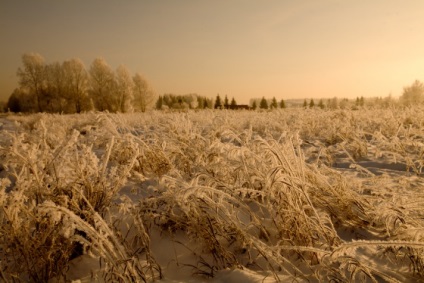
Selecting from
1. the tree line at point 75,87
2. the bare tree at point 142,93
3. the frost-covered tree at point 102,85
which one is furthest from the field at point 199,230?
the bare tree at point 142,93

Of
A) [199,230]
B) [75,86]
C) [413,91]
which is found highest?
[75,86]

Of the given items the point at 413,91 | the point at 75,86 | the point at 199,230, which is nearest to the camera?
the point at 199,230

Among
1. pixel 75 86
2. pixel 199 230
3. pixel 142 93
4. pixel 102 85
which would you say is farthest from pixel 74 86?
pixel 199 230

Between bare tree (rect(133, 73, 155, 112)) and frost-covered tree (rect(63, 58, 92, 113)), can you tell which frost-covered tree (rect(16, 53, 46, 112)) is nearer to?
frost-covered tree (rect(63, 58, 92, 113))

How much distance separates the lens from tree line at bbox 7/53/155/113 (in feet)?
120

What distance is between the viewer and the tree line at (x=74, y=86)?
36.4 metres

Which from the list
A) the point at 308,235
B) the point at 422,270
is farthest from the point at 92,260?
the point at 422,270

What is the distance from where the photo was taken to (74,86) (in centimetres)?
3794

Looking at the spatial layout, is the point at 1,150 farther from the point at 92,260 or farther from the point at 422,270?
the point at 422,270

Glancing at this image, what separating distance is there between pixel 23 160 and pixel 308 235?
1.67m

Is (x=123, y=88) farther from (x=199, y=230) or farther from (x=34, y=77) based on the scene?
(x=199, y=230)

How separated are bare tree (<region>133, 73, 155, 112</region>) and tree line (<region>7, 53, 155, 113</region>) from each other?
60.7 inches

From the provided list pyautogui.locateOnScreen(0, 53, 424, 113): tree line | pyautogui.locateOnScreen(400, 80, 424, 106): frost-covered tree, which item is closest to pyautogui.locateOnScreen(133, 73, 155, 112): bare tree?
pyautogui.locateOnScreen(0, 53, 424, 113): tree line

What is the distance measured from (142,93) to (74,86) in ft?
28.7
